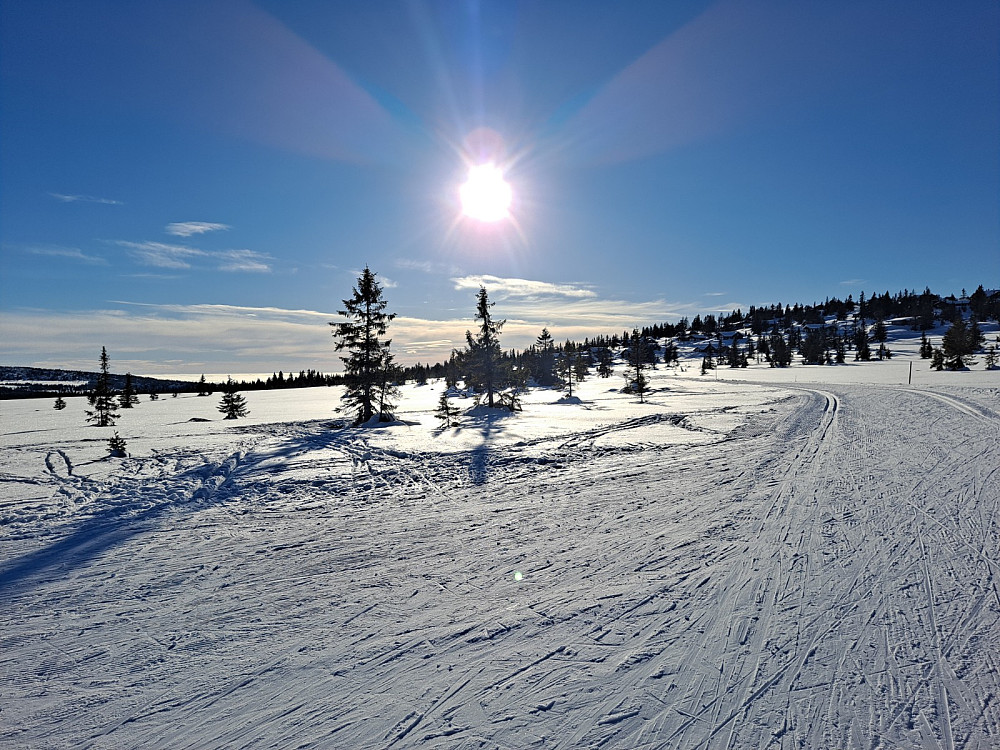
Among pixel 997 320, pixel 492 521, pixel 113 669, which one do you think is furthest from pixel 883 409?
pixel 997 320

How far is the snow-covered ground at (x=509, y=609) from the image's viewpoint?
3.51 m

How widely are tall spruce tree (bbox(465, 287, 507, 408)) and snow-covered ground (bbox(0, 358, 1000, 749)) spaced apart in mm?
19518

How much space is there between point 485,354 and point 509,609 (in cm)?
2592

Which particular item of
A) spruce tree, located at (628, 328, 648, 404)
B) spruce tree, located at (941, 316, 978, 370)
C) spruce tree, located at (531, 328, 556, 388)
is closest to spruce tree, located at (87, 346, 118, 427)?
spruce tree, located at (628, 328, 648, 404)

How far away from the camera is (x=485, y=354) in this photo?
101ft

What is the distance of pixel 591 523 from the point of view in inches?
309

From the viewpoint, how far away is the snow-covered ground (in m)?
3.51

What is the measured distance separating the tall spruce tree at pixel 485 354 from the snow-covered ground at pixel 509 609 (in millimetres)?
19518

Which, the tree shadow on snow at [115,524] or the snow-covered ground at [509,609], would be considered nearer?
the snow-covered ground at [509,609]

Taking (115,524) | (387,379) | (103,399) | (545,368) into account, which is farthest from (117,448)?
(545,368)

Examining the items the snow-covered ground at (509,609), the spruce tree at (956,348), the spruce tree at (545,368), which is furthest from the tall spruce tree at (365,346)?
the spruce tree at (956,348)

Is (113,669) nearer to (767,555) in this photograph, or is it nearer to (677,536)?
(677,536)

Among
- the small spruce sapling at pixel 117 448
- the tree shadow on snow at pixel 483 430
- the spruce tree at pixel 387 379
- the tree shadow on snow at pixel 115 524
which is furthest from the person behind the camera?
the spruce tree at pixel 387 379

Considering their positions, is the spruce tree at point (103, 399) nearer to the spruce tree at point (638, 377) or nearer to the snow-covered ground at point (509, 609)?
the snow-covered ground at point (509, 609)
